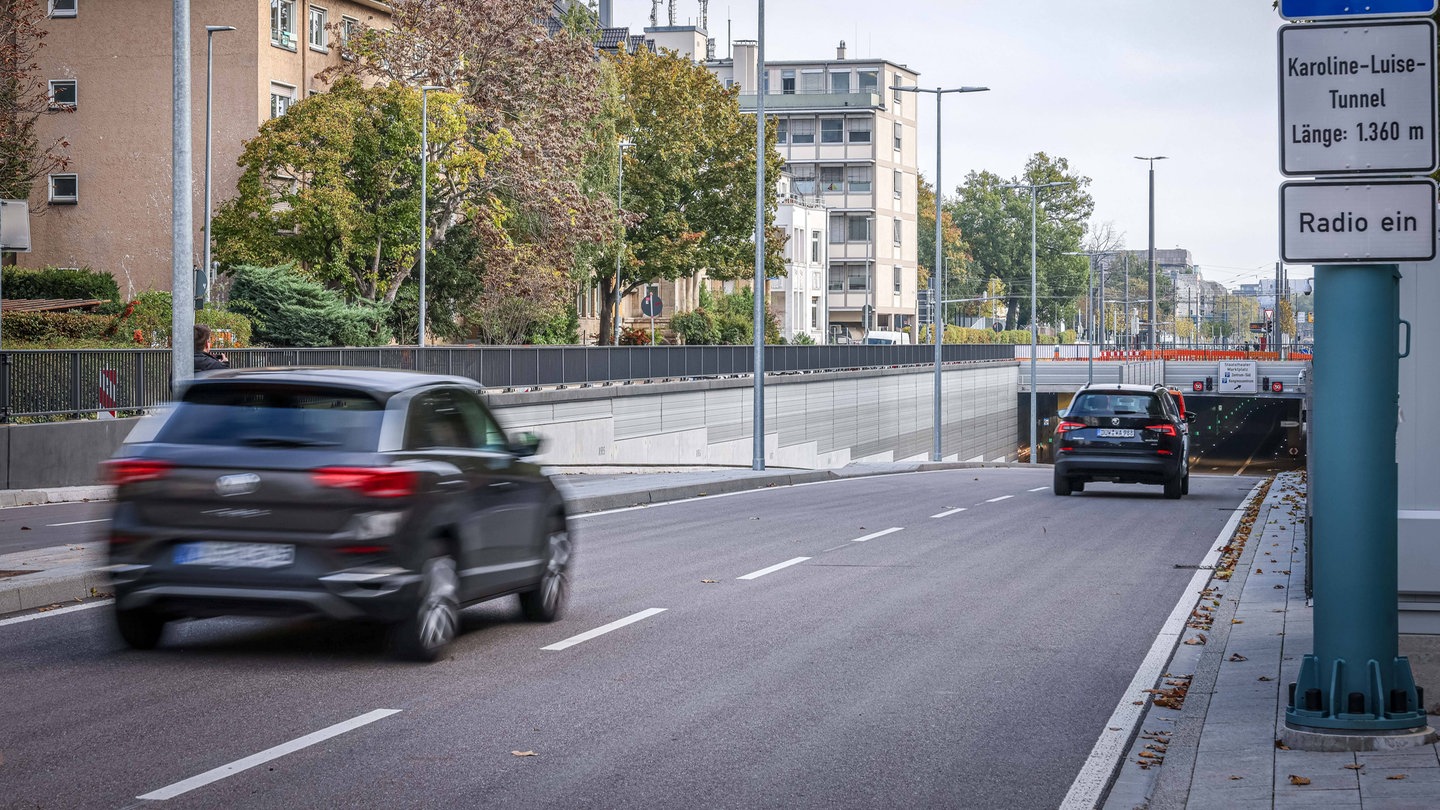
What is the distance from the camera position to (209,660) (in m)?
9.19

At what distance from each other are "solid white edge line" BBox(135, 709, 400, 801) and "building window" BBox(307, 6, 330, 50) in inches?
1829

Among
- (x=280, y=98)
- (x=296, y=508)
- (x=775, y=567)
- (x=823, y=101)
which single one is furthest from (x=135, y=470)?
(x=823, y=101)

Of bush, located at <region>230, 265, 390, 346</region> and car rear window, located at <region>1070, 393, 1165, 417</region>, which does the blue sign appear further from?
bush, located at <region>230, 265, 390, 346</region>

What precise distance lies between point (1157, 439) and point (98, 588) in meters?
17.0

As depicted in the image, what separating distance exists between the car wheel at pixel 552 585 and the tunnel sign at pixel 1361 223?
554 centimetres

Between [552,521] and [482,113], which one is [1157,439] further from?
[482,113]

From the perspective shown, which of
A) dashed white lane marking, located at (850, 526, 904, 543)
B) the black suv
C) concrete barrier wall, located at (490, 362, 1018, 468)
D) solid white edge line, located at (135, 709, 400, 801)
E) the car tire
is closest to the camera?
solid white edge line, located at (135, 709, 400, 801)

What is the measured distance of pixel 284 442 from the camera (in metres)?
8.83

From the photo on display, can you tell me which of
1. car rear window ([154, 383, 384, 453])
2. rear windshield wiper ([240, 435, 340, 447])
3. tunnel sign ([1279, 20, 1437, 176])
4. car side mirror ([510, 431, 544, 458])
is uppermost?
Result: tunnel sign ([1279, 20, 1437, 176])

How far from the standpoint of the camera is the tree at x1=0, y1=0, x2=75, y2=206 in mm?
43062

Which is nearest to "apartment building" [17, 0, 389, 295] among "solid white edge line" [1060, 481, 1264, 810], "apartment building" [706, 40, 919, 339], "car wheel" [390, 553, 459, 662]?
"solid white edge line" [1060, 481, 1264, 810]

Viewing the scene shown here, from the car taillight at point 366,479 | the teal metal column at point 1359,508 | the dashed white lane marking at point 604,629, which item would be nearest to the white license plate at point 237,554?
the car taillight at point 366,479

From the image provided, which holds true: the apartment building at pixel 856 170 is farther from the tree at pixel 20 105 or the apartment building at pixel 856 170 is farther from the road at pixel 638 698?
the road at pixel 638 698

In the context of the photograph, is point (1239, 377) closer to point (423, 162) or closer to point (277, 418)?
point (423, 162)
